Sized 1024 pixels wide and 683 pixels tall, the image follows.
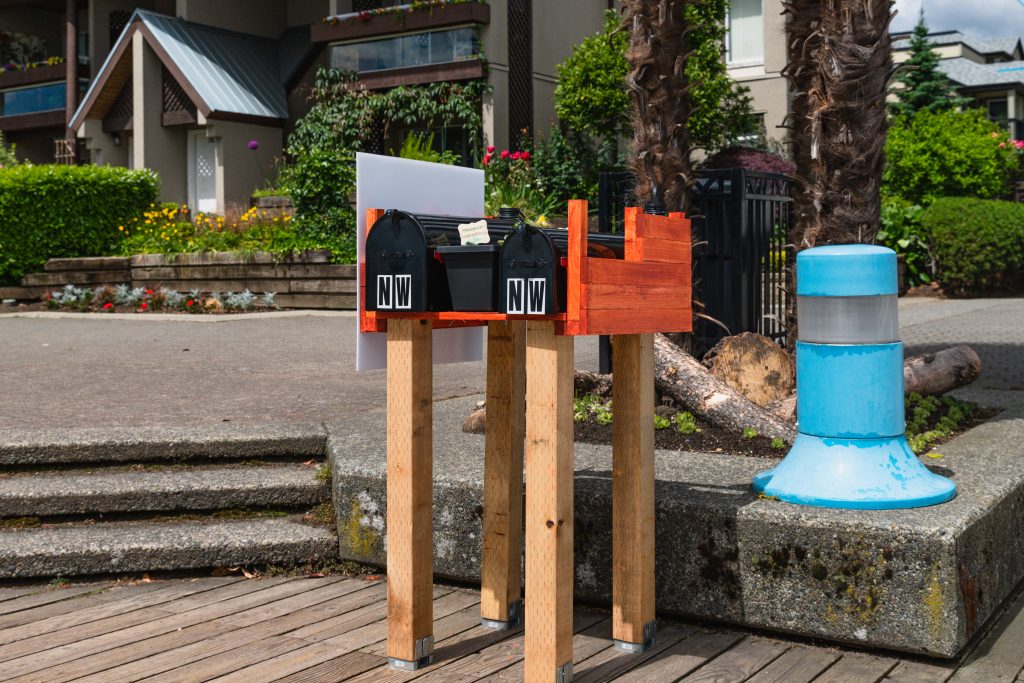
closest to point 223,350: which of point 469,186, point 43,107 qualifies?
point 469,186

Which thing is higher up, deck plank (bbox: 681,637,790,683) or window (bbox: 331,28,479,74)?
window (bbox: 331,28,479,74)

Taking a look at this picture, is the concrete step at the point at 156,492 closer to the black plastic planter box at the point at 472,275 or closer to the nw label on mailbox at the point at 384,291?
the nw label on mailbox at the point at 384,291

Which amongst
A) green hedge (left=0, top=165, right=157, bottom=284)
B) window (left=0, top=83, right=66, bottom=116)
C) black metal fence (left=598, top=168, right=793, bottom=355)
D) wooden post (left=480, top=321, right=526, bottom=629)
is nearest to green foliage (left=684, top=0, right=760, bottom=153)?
green hedge (left=0, top=165, right=157, bottom=284)

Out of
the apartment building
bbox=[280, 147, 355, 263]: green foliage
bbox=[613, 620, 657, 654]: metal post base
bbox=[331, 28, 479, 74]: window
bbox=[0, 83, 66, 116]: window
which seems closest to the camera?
bbox=[613, 620, 657, 654]: metal post base

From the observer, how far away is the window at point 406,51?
2056 cm

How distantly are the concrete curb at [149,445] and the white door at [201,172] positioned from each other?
2048 cm

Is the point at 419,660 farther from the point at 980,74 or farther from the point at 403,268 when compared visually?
the point at 980,74

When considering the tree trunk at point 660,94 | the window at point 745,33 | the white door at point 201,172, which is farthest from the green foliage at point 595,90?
the tree trunk at point 660,94

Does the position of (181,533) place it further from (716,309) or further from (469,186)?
(716,309)

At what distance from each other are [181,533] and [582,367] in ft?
15.5

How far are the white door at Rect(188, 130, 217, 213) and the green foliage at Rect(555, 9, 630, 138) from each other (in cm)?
904

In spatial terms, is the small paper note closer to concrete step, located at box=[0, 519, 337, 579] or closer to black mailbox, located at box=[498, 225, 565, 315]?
black mailbox, located at box=[498, 225, 565, 315]

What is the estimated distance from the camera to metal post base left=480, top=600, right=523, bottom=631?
3.81 m

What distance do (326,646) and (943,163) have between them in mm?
20265
